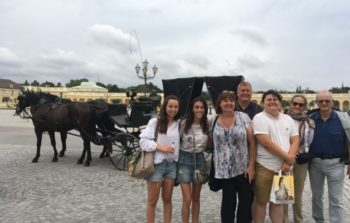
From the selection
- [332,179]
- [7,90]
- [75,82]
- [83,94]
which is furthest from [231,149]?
[75,82]

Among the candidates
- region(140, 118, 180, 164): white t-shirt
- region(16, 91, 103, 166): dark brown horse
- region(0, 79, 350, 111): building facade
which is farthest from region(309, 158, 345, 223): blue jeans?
region(0, 79, 350, 111): building facade

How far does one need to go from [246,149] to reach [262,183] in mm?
392

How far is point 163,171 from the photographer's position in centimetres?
413

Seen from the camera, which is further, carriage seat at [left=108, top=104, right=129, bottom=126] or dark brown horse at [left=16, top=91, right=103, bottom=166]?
dark brown horse at [left=16, top=91, right=103, bottom=166]

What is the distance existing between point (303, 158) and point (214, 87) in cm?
380

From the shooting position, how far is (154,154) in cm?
411

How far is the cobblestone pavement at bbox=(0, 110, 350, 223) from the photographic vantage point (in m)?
5.34

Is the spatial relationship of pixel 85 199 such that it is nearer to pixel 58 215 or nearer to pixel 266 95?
pixel 58 215

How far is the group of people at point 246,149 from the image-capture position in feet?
12.5

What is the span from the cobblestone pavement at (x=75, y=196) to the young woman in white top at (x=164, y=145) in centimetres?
121

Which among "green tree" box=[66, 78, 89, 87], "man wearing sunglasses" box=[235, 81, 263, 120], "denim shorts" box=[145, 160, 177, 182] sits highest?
"green tree" box=[66, 78, 89, 87]

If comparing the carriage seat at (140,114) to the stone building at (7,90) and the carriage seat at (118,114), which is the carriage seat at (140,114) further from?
the stone building at (7,90)

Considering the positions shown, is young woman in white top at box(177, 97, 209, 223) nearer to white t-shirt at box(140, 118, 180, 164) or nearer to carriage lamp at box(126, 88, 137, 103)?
white t-shirt at box(140, 118, 180, 164)

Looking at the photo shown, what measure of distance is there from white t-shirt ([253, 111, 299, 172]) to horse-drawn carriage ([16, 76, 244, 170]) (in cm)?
398
